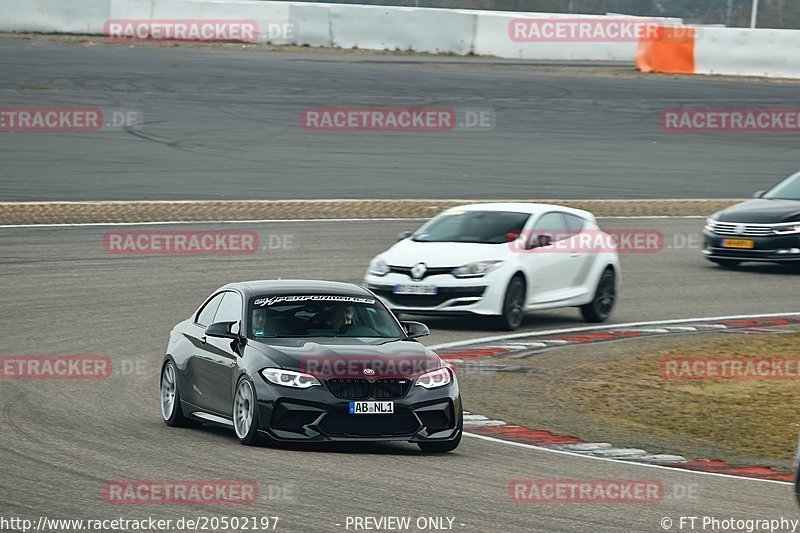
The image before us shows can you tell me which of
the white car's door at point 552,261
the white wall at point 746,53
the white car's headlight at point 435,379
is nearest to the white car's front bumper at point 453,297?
the white car's door at point 552,261

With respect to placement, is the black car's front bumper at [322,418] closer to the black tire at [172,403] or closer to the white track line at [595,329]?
the white track line at [595,329]

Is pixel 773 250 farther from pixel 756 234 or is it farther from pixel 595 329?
pixel 595 329

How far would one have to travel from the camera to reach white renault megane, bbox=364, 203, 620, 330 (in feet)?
58.3

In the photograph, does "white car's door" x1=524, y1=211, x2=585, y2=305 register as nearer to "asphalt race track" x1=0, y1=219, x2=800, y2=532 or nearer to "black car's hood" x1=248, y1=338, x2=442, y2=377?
"asphalt race track" x1=0, y1=219, x2=800, y2=532

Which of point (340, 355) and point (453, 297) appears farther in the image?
point (453, 297)

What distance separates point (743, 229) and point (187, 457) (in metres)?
14.9

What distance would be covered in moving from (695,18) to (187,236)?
36.2 m

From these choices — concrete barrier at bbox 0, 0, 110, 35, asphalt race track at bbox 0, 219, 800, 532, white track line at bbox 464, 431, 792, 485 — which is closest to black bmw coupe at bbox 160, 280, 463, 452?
asphalt race track at bbox 0, 219, 800, 532

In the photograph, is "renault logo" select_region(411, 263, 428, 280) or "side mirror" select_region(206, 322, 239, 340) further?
"renault logo" select_region(411, 263, 428, 280)

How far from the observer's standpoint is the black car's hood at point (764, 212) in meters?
23.2

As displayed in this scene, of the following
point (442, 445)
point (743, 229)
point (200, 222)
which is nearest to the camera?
point (442, 445)

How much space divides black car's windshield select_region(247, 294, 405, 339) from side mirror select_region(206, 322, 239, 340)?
5.7 inches

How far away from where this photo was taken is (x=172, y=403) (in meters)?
12.0

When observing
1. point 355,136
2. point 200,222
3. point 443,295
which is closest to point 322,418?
point 443,295
